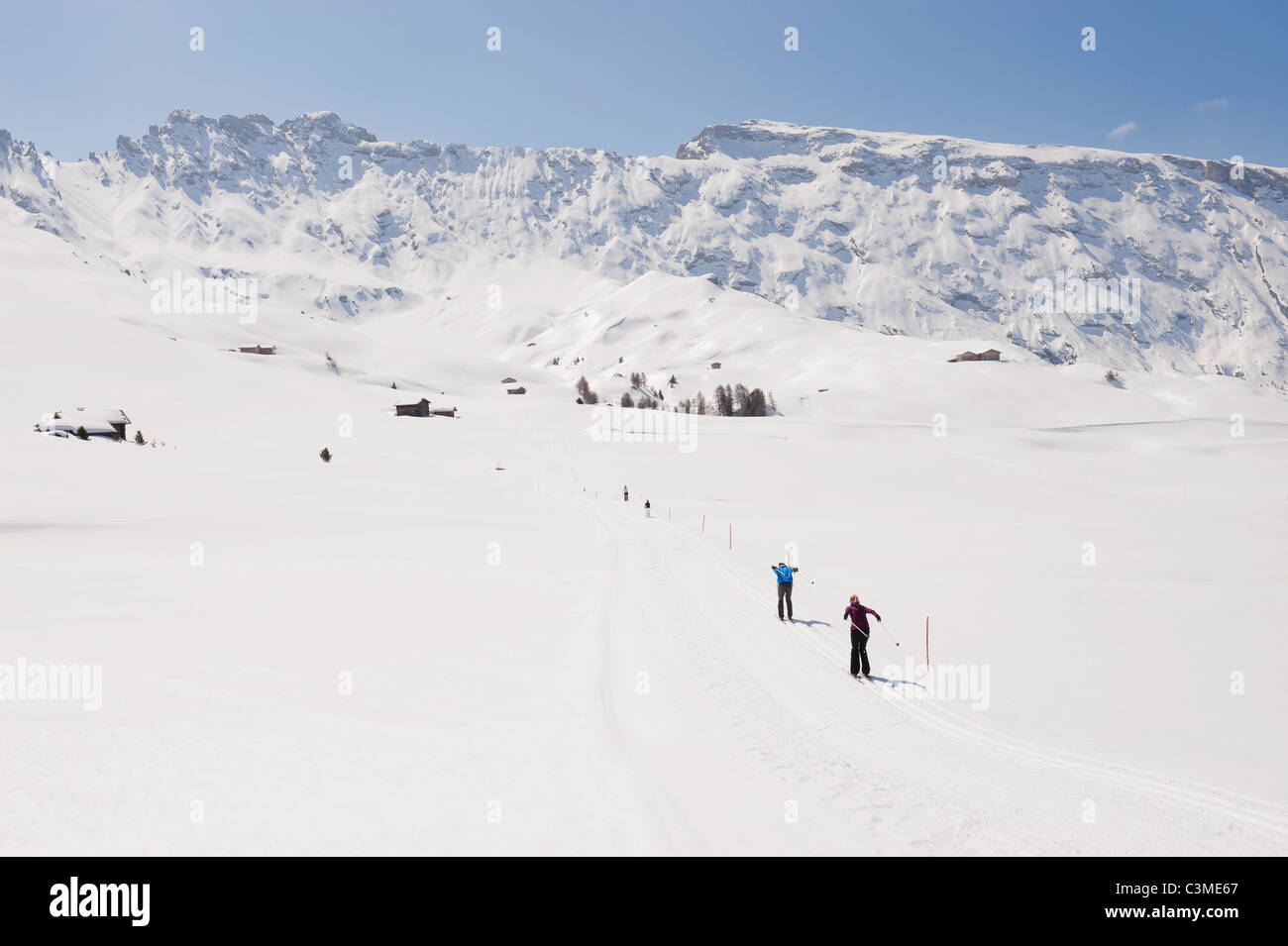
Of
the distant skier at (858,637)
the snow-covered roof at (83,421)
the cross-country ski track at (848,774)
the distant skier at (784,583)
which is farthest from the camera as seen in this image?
the snow-covered roof at (83,421)

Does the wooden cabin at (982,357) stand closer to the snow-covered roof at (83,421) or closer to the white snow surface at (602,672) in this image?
the white snow surface at (602,672)

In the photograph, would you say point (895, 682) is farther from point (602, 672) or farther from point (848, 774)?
point (602, 672)

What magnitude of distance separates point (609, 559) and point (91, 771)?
2001 cm

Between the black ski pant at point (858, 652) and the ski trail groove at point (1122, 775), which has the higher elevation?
the black ski pant at point (858, 652)

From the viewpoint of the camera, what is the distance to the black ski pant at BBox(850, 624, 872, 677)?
49.3ft

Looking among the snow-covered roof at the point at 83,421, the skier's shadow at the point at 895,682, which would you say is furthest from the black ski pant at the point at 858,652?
the snow-covered roof at the point at 83,421

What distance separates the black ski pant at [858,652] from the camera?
15031 millimetres

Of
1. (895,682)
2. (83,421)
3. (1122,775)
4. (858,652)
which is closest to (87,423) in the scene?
(83,421)

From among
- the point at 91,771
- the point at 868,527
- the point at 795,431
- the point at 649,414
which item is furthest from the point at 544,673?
the point at 649,414

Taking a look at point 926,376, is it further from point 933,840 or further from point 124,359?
point 933,840

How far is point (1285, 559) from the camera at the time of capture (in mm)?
31859

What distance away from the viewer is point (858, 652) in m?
15.4

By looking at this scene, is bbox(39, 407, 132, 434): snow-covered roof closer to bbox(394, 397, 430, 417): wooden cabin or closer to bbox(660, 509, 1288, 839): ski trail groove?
bbox(394, 397, 430, 417): wooden cabin
